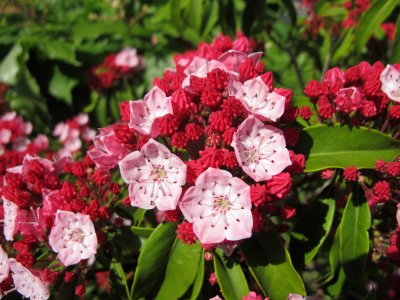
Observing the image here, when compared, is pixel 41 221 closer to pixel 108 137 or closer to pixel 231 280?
pixel 108 137

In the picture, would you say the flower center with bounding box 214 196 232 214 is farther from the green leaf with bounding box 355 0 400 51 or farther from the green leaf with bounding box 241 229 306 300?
the green leaf with bounding box 355 0 400 51

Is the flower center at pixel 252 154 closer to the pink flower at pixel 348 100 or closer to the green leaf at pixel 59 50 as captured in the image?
the pink flower at pixel 348 100

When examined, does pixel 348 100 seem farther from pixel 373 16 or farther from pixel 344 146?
pixel 373 16

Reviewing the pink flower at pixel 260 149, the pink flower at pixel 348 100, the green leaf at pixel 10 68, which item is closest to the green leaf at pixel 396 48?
the pink flower at pixel 348 100

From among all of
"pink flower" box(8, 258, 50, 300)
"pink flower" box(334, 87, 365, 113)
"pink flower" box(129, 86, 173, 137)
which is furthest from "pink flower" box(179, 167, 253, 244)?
A: "pink flower" box(8, 258, 50, 300)

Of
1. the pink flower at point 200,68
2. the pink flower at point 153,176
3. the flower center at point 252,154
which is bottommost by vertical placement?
the pink flower at point 153,176

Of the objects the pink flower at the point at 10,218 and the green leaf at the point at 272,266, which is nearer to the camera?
the green leaf at the point at 272,266

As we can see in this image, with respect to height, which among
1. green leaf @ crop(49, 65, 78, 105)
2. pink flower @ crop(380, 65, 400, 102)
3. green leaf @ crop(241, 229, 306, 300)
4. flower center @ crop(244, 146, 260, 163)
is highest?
pink flower @ crop(380, 65, 400, 102)
